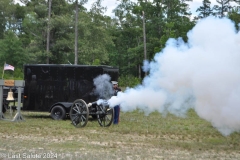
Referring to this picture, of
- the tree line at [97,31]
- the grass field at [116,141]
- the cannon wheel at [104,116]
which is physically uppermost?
the tree line at [97,31]

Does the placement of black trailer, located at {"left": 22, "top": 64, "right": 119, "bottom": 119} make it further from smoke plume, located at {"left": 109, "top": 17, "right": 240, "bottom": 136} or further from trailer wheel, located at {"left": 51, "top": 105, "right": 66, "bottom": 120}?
smoke plume, located at {"left": 109, "top": 17, "right": 240, "bottom": 136}

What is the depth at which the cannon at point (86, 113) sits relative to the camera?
18.7 metres

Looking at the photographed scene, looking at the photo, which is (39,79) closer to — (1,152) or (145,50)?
(1,152)

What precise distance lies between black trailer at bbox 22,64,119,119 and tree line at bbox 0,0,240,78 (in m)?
17.0

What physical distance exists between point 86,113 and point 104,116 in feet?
3.36

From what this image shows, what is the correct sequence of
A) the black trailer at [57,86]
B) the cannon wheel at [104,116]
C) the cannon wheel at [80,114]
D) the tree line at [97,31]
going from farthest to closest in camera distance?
the tree line at [97,31]
the black trailer at [57,86]
the cannon wheel at [104,116]
the cannon wheel at [80,114]

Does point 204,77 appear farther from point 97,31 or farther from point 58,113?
point 97,31

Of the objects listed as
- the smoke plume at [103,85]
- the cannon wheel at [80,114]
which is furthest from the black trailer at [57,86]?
the cannon wheel at [80,114]

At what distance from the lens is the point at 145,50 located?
155 feet

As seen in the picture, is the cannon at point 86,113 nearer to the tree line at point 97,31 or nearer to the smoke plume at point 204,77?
the smoke plume at point 204,77

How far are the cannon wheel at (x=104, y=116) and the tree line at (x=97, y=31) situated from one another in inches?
736

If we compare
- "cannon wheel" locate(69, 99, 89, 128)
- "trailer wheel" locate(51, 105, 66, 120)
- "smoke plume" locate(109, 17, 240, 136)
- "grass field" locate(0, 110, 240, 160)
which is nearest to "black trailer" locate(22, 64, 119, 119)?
"trailer wheel" locate(51, 105, 66, 120)

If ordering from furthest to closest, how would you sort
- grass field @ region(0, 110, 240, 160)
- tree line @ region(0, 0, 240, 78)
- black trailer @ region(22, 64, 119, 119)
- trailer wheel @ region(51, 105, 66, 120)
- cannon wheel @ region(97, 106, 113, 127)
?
tree line @ region(0, 0, 240, 78)
trailer wheel @ region(51, 105, 66, 120)
black trailer @ region(22, 64, 119, 119)
cannon wheel @ region(97, 106, 113, 127)
grass field @ region(0, 110, 240, 160)

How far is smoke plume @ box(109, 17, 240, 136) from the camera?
512 inches
